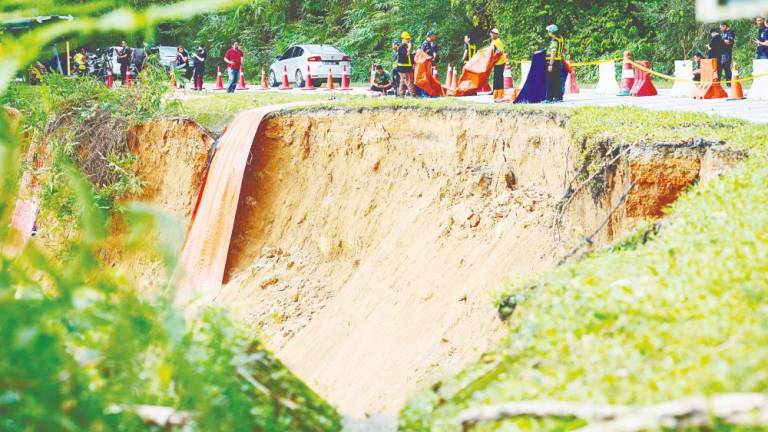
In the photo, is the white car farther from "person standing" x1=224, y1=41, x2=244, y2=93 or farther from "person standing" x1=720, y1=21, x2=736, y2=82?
"person standing" x1=720, y1=21, x2=736, y2=82

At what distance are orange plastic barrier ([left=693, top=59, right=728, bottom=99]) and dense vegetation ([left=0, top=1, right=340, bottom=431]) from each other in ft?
45.1

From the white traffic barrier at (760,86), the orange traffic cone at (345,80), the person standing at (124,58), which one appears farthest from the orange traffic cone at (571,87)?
the person standing at (124,58)

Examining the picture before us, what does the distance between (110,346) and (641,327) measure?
7.90 feet

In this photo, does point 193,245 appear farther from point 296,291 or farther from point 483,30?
point 483,30

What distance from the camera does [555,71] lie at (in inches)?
640

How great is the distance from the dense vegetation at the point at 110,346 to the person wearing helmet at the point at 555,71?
12090 mm

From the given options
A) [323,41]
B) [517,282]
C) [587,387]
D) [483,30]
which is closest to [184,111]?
[517,282]

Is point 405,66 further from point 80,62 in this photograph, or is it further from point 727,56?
point 80,62

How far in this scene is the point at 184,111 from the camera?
16453 millimetres

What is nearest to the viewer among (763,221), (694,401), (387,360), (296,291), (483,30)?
(694,401)

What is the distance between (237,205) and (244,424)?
35.2 feet

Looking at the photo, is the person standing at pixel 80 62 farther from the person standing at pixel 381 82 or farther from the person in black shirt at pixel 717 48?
the person in black shirt at pixel 717 48

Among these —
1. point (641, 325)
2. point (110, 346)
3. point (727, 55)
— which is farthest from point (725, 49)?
point (110, 346)

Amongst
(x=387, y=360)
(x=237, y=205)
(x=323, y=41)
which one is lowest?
(x=387, y=360)
